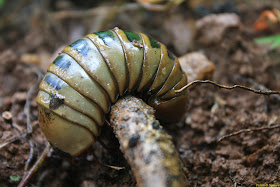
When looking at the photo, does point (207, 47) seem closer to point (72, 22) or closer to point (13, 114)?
point (72, 22)

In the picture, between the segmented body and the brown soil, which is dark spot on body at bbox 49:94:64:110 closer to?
the segmented body

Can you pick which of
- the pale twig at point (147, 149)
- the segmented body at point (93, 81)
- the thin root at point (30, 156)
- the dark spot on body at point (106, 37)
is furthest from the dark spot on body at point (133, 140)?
the thin root at point (30, 156)

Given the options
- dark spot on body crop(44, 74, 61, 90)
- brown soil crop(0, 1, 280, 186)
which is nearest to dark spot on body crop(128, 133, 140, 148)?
brown soil crop(0, 1, 280, 186)

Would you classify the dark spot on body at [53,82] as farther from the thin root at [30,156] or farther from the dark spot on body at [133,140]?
the thin root at [30,156]

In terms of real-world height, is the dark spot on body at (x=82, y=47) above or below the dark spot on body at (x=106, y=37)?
below

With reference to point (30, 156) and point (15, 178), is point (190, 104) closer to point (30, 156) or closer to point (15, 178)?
point (30, 156)

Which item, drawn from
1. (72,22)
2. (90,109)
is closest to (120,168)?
(90,109)
